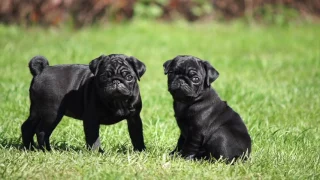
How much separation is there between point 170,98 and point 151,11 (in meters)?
7.77

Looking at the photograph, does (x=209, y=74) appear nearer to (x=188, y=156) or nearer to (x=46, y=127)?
(x=188, y=156)

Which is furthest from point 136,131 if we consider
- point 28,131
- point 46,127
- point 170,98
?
point 170,98

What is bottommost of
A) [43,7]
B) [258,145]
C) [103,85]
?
[258,145]

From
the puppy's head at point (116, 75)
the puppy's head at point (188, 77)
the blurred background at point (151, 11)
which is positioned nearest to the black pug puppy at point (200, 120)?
the puppy's head at point (188, 77)

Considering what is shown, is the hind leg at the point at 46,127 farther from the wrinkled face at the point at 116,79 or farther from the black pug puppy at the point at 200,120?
the black pug puppy at the point at 200,120

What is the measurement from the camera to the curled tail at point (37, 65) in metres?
6.06

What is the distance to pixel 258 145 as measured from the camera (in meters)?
6.63

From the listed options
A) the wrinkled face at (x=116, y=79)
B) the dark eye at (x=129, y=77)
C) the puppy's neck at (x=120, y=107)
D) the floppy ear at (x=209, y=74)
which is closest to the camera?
the wrinkled face at (x=116, y=79)

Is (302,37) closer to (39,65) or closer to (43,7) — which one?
(43,7)

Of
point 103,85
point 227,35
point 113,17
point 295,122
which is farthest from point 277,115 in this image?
point 113,17

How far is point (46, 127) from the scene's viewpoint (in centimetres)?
590

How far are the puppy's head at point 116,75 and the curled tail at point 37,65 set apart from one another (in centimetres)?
62

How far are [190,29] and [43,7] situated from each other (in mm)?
3511

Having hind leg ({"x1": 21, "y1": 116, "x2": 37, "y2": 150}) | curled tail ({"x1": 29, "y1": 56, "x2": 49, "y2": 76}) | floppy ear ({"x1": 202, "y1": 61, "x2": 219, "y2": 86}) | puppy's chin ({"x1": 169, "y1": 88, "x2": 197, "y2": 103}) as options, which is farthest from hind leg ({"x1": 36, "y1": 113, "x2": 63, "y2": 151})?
floppy ear ({"x1": 202, "y1": 61, "x2": 219, "y2": 86})
